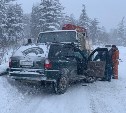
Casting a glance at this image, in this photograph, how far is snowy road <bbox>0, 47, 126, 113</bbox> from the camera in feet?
28.1

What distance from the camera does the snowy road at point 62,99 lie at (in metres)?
8.57

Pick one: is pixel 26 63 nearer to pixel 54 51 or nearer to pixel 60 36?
pixel 54 51

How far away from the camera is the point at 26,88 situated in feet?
36.4

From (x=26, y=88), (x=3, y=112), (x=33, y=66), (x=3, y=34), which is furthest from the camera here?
(x=3, y=34)

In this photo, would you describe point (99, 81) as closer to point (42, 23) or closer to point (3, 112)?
point (3, 112)

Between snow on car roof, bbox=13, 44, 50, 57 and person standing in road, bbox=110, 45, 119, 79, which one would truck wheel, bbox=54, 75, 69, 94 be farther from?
person standing in road, bbox=110, 45, 119, 79

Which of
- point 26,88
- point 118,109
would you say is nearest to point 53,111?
point 118,109

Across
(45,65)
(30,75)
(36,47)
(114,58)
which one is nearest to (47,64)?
(45,65)

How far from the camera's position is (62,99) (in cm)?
995

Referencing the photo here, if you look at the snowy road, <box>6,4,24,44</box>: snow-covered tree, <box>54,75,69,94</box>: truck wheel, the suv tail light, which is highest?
<box>6,4,24,44</box>: snow-covered tree

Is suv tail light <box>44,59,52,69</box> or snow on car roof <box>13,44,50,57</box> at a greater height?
snow on car roof <box>13,44,50,57</box>

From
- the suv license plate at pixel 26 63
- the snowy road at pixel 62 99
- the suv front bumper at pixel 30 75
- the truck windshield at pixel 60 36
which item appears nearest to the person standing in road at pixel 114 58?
the truck windshield at pixel 60 36

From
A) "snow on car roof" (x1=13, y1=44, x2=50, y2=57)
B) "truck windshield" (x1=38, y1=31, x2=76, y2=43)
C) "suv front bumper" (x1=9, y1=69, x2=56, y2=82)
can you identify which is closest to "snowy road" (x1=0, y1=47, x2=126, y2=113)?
"suv front bumper" (x1=9, y1=69, x2=56, y2=82)

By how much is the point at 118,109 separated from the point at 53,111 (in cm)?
200
